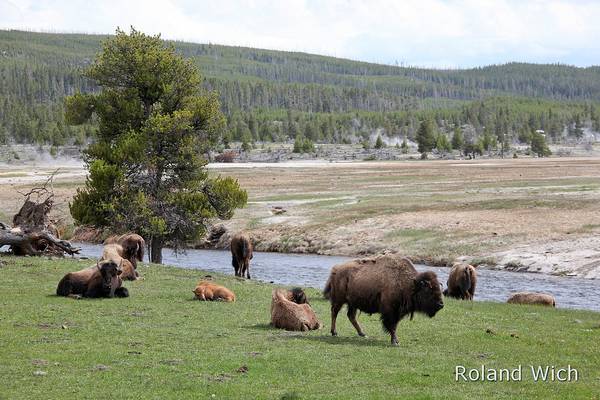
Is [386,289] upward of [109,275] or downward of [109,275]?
upward

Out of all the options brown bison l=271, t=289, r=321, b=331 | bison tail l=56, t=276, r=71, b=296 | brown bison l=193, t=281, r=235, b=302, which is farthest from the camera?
brown bison l=193, t=281, r=235, b=302

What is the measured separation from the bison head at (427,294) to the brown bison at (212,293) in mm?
7196

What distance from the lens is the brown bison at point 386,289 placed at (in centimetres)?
1512

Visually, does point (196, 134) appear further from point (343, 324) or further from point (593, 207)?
point (593, 207)

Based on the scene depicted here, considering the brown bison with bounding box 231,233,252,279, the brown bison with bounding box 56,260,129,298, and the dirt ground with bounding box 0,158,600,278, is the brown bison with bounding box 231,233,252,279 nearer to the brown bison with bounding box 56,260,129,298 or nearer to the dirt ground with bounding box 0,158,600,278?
the dirt ground with bounding box 0,158,600,278

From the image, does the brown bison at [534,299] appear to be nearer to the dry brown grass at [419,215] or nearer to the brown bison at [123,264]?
the brown bison at [123,264]

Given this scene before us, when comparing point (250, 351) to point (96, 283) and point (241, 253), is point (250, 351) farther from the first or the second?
point (241, 253)

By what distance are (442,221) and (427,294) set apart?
31.4 meters

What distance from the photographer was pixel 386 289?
15.3 metres

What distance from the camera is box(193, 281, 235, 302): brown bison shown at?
69.0ft

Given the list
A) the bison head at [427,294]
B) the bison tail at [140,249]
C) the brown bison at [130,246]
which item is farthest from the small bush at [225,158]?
the bison head at [427,294]

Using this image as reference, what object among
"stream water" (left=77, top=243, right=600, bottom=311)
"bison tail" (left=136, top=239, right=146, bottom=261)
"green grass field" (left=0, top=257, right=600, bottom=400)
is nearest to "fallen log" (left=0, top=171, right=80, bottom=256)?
"bison tail" (left=136, top=239, right=146, bottom=261)

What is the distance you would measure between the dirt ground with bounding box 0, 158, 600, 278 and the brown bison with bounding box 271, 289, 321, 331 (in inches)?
735

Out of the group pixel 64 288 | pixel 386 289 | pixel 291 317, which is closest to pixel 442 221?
pixel 64 288
